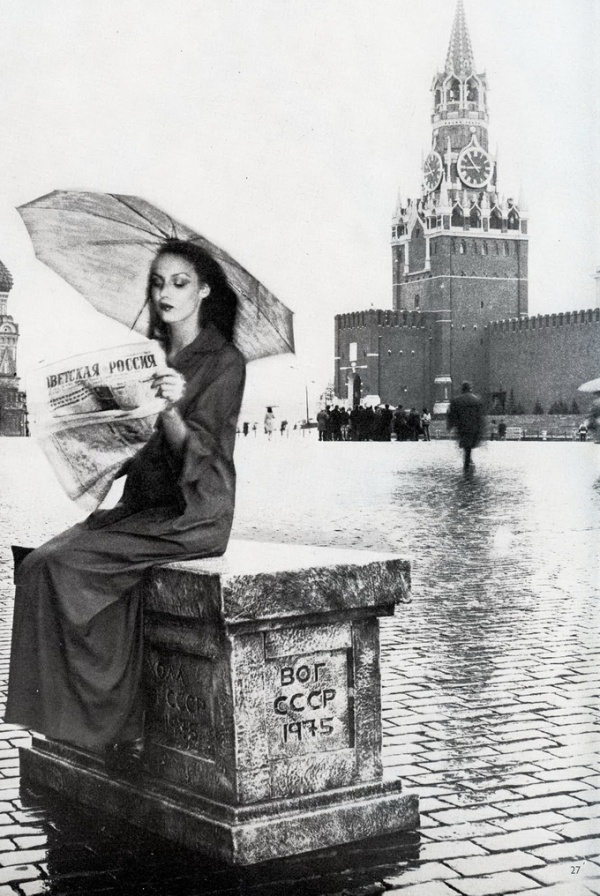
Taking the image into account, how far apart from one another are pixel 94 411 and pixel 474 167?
90128mm

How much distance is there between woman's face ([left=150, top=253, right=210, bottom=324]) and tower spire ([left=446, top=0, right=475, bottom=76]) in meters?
81.7

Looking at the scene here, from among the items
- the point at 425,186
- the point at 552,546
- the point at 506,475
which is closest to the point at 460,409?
the point at 506,475

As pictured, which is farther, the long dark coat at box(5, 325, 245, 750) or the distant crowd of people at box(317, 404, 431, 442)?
the distant crowd of people at box(317, 404, 431, 442)

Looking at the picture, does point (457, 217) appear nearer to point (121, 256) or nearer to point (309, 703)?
point (121, 256)

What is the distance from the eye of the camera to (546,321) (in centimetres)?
7894

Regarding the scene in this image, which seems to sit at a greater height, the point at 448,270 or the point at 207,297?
the point at 448,270

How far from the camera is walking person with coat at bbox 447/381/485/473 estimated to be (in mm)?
20562

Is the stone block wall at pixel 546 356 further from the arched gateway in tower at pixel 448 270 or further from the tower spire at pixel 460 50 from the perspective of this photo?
the tower spire at pixel 460 50

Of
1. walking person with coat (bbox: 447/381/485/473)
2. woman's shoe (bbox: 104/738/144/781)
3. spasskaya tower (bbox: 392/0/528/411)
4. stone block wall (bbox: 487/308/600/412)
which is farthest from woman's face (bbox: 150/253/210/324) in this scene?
spasskaya tower (bbox: 392/0/528/411)

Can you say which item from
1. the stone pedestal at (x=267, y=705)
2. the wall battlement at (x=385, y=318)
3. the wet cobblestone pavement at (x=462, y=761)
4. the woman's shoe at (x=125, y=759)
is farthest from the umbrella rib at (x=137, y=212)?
the wall battlement at (x=385, y=318)

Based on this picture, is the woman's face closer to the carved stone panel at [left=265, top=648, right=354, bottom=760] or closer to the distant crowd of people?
the carved stone panel at [left=265, top=648, right=354, bottom=760]

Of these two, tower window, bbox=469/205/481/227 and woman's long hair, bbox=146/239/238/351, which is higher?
tower window, bbox=469/205/481/227

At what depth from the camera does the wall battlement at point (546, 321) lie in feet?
248

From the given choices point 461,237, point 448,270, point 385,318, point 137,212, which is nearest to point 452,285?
point 448,270
